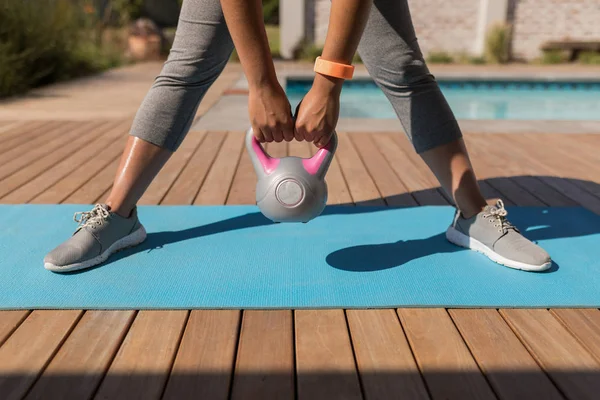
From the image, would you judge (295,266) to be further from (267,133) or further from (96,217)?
(96,217)

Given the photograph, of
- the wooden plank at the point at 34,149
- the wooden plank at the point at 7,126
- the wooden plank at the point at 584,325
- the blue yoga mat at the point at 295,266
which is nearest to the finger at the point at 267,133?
the blue yoga mat at the point at 295,266

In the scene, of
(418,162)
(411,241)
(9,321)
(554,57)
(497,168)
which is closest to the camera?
(9,321)

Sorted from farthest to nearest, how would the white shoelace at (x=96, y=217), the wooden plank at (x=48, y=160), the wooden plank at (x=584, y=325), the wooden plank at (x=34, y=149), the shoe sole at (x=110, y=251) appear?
the wooden plank at (x=34, y=149), the wooden plank at (x=48, y=160), the white shoelace at (x=96, y=217), the shoe sole at (x=110, y=251), the wooden plank at (x=584, y=325)

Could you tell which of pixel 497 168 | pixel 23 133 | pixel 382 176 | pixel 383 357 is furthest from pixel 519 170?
pixel 23 133

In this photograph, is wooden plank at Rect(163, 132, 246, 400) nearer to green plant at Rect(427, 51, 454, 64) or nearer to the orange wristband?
the orange wristband

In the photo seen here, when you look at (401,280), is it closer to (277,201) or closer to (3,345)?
(277,201)

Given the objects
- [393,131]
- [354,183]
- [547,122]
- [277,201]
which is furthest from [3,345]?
[547,122]

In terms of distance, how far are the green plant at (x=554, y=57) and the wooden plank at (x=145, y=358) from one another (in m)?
11.4

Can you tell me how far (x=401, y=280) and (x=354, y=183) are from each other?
45.5 inches

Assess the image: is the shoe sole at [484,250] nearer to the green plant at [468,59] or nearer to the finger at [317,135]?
the finger at [317,135]

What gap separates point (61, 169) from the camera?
9.76 feet

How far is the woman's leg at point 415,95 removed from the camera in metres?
1.76

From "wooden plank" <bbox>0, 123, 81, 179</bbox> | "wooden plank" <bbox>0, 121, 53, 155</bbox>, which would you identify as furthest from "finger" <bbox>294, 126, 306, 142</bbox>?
"wooden plank" <bbox>0, 121, 53, 155</bbox>

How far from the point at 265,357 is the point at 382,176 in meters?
1.75
